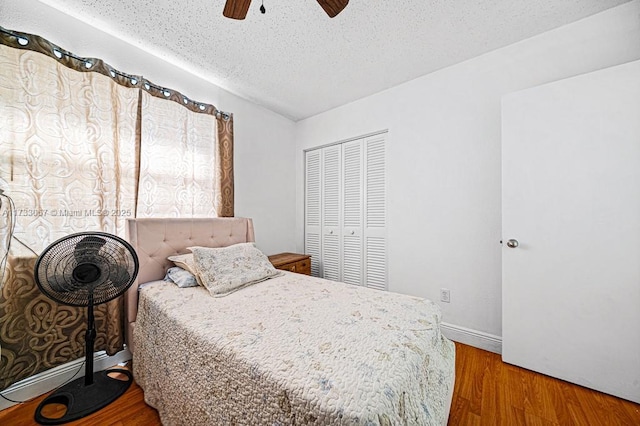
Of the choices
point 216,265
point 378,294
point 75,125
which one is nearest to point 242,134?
point 75,125

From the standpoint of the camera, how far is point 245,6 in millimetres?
1293

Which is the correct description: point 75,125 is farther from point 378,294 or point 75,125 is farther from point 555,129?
point 555,129

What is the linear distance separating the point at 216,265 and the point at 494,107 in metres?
2.63

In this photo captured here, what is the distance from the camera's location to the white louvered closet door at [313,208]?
11.3 feet

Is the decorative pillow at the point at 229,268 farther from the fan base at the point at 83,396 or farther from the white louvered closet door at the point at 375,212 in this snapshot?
the white louvered closet door at the point at 375,212

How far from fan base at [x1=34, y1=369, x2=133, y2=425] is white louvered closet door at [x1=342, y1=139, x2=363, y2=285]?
7.33ft

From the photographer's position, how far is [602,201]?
1.61 m

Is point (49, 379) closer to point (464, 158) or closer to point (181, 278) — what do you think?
point (181, 278)

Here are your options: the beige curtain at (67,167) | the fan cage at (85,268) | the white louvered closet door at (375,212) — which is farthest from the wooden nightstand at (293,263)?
the fan cage at (85,268)

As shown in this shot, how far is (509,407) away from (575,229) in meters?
1.24

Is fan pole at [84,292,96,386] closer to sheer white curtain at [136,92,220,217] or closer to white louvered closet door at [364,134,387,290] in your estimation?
sheer white curtain at [136,92,220,217]

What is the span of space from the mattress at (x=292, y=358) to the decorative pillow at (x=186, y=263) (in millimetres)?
152

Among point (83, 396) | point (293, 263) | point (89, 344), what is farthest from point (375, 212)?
point (83, 396)

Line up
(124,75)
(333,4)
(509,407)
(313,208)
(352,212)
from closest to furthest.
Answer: (333,4) → (509,407) → (124,75) → (352,212) → (313,208)
